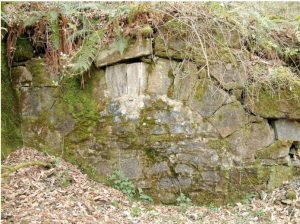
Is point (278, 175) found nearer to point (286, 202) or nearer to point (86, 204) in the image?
point (286, 202)

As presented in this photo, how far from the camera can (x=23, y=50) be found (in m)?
5.39

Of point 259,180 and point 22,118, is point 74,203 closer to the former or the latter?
point 22,118

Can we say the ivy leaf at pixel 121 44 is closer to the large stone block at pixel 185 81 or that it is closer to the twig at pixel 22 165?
the large stone block at pixel 185 81

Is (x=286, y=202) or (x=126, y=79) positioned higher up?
(x=126, y=79)

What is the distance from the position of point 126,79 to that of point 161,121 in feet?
2.46

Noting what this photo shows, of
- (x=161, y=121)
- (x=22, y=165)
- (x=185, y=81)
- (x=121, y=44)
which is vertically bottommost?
(x=22, y=165)

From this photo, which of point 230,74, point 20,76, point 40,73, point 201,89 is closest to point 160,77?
point 201,89

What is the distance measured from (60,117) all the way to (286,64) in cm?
350

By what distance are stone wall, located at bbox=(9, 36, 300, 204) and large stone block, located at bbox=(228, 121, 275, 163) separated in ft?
0.05

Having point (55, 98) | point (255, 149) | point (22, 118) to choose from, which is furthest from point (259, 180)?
point (22, 118)

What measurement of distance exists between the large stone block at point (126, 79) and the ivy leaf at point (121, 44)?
10.1 inches

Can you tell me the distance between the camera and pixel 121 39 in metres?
5.11

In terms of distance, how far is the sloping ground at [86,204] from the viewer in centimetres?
407

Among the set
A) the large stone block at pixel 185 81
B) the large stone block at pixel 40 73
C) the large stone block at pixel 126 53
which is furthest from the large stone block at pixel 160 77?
the large stone block at pixel 40 73
